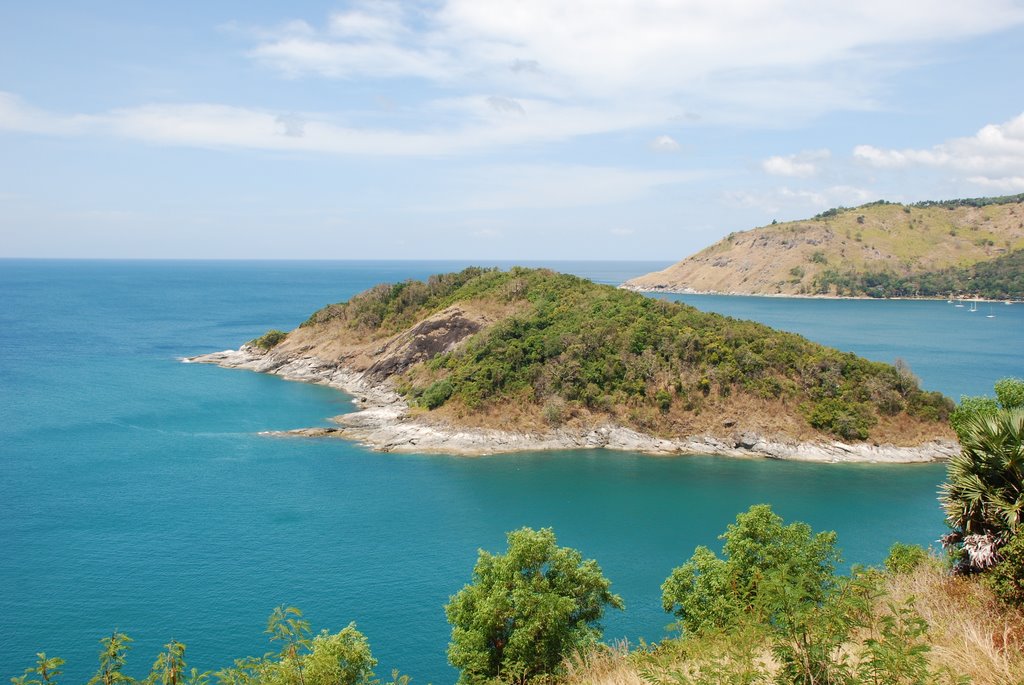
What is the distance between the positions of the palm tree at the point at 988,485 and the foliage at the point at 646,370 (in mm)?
44055

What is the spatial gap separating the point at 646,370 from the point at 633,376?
1314 millimetres

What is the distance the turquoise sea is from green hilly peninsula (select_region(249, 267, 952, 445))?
4690 mm

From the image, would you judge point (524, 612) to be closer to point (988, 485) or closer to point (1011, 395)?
point (988, 485)

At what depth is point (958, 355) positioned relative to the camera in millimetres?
96062

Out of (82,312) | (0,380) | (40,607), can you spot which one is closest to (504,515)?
(40,607)

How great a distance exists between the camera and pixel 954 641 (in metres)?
10.5

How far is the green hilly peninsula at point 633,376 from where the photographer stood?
57.9 m

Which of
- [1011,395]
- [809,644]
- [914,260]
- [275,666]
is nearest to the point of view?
[809,644]

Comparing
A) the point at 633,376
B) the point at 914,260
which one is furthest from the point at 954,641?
the point at 914,260

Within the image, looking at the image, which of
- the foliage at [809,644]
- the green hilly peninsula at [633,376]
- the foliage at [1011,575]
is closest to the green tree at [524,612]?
the foliage at [809,644]

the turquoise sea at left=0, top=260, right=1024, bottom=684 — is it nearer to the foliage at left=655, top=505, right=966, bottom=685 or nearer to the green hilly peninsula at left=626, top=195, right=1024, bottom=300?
the foliage at left=655, top=505, right=966, bottom=685

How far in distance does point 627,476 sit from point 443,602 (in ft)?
75.8

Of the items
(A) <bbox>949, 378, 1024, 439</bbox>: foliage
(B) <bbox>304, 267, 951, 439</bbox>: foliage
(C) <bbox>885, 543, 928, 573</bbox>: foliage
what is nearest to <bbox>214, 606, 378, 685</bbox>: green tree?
(A) <bbox>949, 378, 1024, 439</bbox>: foliage

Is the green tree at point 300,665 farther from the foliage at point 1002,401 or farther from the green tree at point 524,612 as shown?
the foliage at point 1002,401
